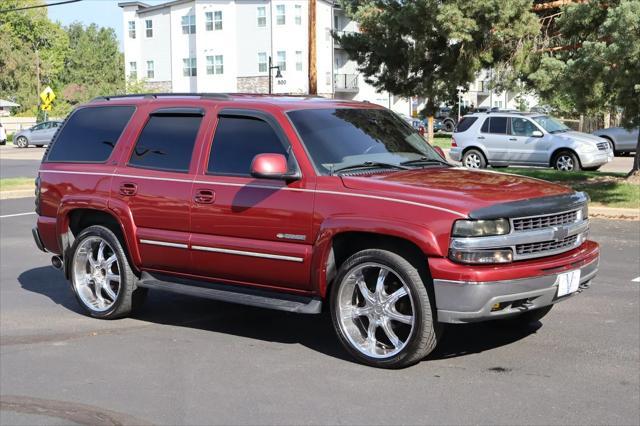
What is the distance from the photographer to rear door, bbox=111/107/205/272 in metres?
6.50

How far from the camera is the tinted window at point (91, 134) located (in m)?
7.25

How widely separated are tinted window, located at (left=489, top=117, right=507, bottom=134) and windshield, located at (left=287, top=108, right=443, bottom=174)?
676 inches

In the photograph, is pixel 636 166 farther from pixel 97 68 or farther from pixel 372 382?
pixel 97 68

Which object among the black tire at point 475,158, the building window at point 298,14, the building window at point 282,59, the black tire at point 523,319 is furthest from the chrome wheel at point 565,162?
the building window at point 298,14

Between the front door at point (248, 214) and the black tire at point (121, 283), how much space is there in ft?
2.62

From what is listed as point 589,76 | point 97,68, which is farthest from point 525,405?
point 97,68

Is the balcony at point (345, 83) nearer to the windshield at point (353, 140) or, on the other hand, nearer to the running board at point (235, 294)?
the windshield at point (353, 140)

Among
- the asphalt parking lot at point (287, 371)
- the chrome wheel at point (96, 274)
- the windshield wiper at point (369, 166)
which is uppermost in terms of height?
the windshield wiper at point (369, 166)

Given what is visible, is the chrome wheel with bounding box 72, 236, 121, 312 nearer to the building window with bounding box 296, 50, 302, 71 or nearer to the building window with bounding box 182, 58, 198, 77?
the building window with bounding box 296, 50, 302, 71

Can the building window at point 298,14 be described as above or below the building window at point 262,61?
above

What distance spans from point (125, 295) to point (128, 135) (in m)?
1.44

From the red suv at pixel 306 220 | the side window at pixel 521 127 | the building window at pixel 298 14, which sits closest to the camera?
the red suv at pixel 306 220

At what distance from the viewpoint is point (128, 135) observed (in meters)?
7.10

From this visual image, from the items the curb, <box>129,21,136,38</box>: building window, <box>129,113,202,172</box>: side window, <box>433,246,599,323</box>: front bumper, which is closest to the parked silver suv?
the curb
